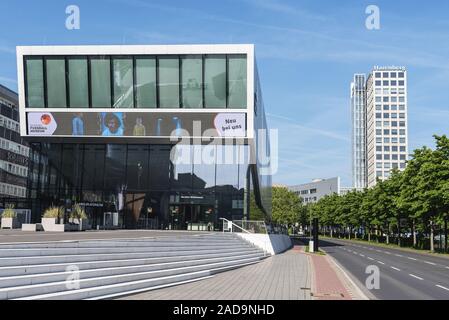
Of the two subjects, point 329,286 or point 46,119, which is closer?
point 329,286

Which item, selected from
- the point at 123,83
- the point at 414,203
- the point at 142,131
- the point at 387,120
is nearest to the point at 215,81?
the point at 142,131

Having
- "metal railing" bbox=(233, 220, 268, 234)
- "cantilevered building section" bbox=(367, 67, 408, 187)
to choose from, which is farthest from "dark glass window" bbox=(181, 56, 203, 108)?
"cantilevered building section" bbox=(367, 67, 408, 187)

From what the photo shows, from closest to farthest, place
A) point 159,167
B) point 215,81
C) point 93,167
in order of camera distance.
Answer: point 215,81 → point 159,167 → point 93,167

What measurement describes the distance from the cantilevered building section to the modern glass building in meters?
148

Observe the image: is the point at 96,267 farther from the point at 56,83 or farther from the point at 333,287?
the point at 56,83

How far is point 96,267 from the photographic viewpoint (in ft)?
47.7

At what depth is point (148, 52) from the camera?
1570 inches

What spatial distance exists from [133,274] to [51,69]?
2963cm

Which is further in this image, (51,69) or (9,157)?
(9,157)

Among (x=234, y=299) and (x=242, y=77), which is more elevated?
(x=242, y=77)

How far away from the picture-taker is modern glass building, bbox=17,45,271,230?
39.7 m

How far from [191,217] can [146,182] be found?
15.6ft
